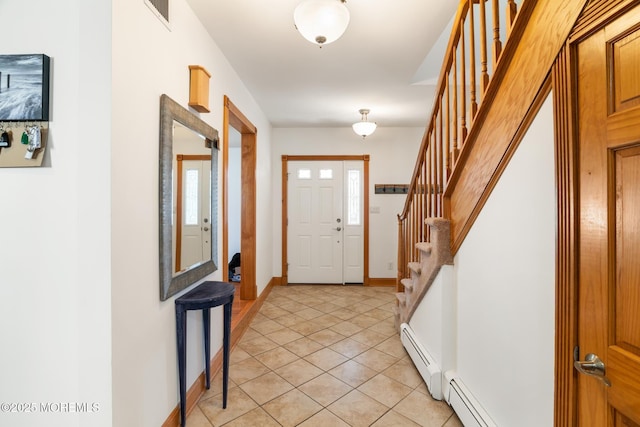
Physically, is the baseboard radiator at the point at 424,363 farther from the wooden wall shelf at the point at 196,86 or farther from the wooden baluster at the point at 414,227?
the wooden wall shelf at the point at 196,86

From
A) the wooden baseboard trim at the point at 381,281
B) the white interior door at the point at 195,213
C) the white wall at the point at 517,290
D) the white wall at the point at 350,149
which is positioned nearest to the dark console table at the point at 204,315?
the white interior door at the point at 195,213

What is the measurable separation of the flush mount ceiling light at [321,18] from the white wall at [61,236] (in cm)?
96

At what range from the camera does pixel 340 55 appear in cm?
254

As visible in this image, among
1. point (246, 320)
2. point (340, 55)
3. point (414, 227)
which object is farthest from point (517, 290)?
point (246, 320)

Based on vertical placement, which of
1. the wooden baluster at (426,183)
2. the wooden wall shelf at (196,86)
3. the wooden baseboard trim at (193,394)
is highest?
the wooden wall shelf at (196,86)

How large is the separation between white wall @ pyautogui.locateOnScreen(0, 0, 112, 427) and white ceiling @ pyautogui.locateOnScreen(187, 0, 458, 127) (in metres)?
0.95

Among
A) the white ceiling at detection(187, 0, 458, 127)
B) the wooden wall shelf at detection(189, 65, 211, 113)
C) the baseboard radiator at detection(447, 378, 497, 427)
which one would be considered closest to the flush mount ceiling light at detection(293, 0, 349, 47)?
the white ceiling at detection(187, 0, 458, 127)

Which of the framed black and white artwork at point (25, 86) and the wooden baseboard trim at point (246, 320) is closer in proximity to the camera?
the framed black and white artwork at point (25, 86)

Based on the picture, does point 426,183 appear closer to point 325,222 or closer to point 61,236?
point 61,236

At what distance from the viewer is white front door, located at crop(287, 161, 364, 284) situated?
496cm

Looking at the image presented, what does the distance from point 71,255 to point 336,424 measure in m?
1.63

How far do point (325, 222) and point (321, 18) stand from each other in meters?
3.53

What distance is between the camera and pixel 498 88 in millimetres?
1433

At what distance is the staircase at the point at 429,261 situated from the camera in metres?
1.90
